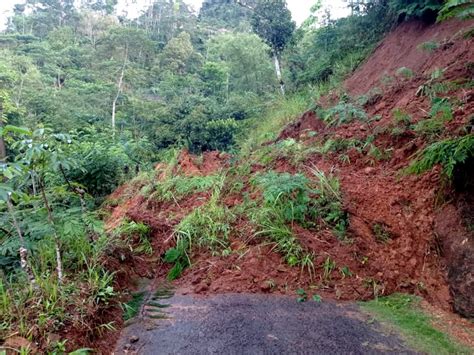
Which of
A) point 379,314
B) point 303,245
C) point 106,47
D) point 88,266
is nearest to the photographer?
point 379,314

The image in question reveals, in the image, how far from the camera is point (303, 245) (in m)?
4.05

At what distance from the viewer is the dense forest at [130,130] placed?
299 cm

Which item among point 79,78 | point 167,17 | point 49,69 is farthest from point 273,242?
point 167,17

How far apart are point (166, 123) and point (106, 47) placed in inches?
436

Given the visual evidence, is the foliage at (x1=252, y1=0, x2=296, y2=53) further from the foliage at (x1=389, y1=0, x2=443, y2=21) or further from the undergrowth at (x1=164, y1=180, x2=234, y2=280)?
the undergrowth at (x1=164, y1=180, x2=234, y2=280)

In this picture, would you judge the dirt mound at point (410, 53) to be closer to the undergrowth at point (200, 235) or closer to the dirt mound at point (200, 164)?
the dirt mound at point (200, 164)

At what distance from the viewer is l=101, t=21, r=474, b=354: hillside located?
11.7ft

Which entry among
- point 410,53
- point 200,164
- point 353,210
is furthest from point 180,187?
point 410,53

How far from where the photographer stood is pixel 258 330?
3.02 meters

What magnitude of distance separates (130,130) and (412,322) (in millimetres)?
12451

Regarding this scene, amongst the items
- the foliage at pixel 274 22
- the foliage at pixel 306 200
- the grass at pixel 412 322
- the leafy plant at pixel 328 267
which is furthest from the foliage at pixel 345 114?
the foliage at pixel 274 22

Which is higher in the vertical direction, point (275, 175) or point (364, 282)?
point (275, 175)

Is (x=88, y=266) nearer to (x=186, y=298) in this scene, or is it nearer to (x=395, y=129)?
(x=186, y=298)

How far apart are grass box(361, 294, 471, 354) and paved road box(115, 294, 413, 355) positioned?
5.3 inches
